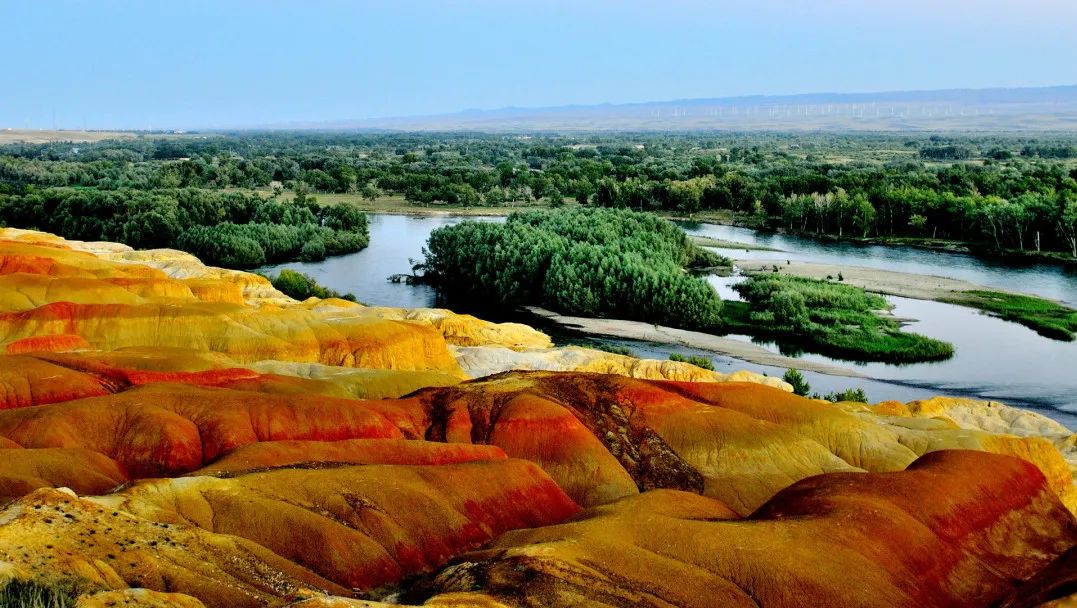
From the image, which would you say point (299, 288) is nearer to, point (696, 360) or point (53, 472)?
point (696, 360)

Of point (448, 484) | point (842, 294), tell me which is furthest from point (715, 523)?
point (842, 294)

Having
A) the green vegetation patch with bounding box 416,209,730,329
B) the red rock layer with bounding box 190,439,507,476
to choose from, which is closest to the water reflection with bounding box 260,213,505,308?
the green vegetation patch with bounding box 416,209,730,329

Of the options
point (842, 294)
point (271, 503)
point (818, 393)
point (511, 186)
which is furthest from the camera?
point (511, 186)

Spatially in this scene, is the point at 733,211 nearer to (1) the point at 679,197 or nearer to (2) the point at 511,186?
(1) the point at 679,197

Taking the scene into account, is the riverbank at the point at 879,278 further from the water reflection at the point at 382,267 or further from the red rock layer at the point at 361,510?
the red rock layer at the point at 361,510

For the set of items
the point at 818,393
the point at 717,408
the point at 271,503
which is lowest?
the point at 818,393

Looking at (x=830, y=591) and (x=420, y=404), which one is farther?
(x=420, y=404)

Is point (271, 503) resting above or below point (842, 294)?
above
